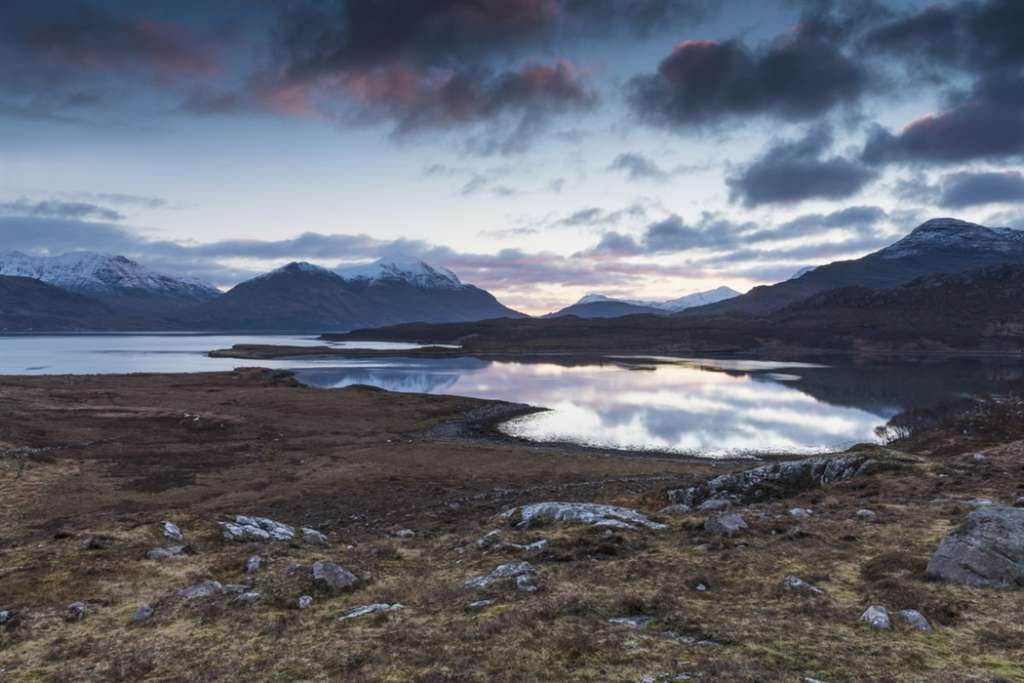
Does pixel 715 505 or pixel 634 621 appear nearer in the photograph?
pixel 634 621

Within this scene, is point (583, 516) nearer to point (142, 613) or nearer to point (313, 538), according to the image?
point (313, 538)

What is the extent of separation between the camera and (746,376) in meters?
139

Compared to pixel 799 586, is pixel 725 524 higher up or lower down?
lower down

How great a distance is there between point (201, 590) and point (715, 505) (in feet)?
59.4

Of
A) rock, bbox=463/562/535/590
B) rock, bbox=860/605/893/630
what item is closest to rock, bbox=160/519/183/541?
rock, bbox=463/562/535/590

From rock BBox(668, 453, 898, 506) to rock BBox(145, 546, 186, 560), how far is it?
1905 centimetres

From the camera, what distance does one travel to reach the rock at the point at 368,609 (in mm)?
14047

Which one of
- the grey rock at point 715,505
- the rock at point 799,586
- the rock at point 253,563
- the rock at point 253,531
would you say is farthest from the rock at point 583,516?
the rock at point 253,563

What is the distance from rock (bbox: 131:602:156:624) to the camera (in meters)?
14.5

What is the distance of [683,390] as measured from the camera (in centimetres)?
11181

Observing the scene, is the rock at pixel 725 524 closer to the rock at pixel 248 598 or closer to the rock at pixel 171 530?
the rock at pixel 248 598

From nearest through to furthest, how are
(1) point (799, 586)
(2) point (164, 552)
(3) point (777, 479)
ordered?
(1) point (799, 586), (2) point (164, 552), (3) point (777, 479)

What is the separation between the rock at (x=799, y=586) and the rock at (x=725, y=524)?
13.7 feet

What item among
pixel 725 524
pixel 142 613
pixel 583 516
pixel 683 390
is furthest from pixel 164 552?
pixel 683 390
